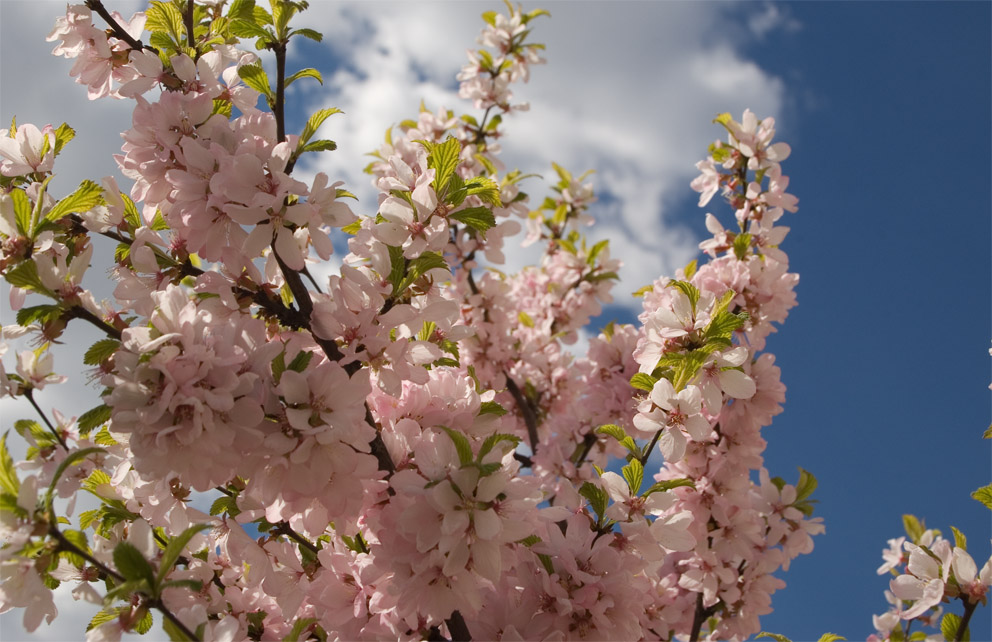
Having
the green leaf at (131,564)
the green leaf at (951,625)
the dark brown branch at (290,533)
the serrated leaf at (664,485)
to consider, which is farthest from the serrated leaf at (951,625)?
the green leaf at (131,564)

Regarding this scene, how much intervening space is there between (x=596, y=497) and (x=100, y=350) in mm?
1337

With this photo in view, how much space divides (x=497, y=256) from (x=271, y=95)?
86.1 inches

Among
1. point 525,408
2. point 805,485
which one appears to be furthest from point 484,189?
point 525,408

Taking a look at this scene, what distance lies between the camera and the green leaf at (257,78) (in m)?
2.05

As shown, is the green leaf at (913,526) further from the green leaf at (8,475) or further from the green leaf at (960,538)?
the green leaf at (8,475)

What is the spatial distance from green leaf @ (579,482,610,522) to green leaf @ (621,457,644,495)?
0.30 feet

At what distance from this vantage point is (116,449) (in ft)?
6.86

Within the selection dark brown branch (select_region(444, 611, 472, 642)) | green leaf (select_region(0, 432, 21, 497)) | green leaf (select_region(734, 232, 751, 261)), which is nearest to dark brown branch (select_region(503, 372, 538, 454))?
green leaf (select_region(734, 232, 751, 261))

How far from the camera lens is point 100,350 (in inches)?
66.6

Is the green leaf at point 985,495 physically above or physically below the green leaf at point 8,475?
above

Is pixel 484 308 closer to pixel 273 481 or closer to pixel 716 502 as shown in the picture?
pixel 716 502

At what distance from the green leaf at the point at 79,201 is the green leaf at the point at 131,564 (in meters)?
0.89

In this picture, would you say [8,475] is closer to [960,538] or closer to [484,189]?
[484,189]

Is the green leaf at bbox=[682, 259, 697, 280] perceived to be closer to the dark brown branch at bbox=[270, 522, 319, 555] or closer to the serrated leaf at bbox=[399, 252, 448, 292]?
the serrated leaf at bbox=[399, 252, 448, 292]
